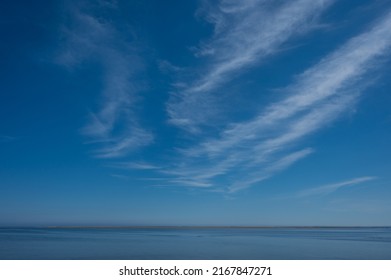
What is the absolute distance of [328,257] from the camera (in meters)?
30.0

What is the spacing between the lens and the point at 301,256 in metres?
31.2

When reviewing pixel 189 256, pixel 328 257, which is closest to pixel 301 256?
pixel 328 257
